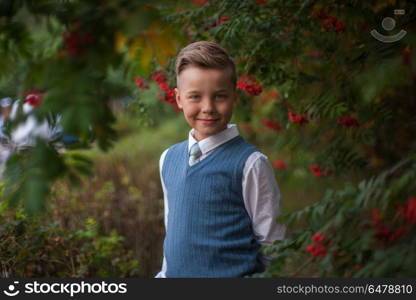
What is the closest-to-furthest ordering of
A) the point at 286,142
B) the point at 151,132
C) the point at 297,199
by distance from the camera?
1. the point at 286,142
2. the point at 297,199
3. the point at 151,132

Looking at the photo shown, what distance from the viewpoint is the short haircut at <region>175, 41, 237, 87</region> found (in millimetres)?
2238

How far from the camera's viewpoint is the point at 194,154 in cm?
238

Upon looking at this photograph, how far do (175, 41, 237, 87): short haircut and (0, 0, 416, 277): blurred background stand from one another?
0.48 feet

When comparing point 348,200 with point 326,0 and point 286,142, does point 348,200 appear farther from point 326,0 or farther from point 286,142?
point 286,142

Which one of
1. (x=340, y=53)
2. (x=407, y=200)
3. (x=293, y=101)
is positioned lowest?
(x=407, y=200)

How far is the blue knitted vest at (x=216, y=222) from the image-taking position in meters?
2.24

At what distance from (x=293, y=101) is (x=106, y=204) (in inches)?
79.3

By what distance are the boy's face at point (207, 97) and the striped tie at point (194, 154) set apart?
0.10 metres

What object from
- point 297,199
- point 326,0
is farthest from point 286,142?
point 297,199

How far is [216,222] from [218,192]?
0.41ft

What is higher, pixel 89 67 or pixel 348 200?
pixel 89 67

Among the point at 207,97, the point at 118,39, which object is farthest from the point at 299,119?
the point at 118,39

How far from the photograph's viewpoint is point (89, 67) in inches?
49.5

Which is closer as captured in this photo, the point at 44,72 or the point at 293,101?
the point at 44,72
